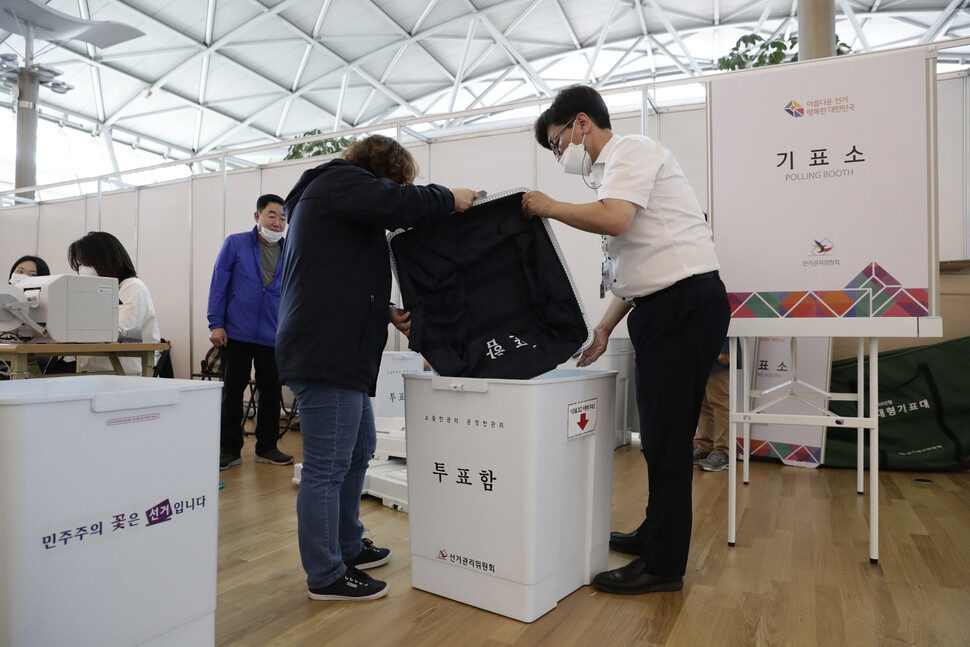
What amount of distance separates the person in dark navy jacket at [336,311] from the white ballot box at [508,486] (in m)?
0.19

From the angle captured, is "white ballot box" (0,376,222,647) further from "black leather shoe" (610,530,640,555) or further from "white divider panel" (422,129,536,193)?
"white divider panel" (422,129,536,193)

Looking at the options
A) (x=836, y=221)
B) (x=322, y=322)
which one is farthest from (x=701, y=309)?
(x=322, y=322)

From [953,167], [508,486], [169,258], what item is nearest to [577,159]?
[508,486]

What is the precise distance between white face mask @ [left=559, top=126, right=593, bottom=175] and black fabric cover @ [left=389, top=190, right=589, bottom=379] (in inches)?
10.6

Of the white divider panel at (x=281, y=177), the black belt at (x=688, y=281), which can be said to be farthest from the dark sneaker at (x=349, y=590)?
the white divider panel at (x=281, y=177)

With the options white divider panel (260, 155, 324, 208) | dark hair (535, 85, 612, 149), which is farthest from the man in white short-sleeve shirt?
white divider panel (260, 155, 324, 208)

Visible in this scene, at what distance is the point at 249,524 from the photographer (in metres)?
2.43

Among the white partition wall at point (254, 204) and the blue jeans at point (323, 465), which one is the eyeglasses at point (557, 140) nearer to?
the blue jeans at point (323, 465)

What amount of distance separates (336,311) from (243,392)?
87.1 inches

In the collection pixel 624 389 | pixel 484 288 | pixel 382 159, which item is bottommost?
pixel 624 389

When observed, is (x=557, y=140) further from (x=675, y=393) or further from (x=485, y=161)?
(x=485, y=161)

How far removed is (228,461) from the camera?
3.52m

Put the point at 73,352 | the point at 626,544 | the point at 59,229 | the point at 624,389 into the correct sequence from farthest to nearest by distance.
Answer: the point at 59,229 → the point at 624,389 → the point at 73,352 → the point at 626,544

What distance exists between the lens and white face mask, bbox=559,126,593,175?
1.88 meters
